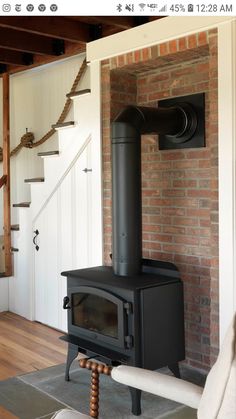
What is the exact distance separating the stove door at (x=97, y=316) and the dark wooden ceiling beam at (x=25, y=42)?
2.25 metres

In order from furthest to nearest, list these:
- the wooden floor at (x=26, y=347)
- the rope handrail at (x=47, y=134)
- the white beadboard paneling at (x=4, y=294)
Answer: the white beadboard paneling at (x=4, y=294) < the rope handrail at (x=47, y=134) < the wooden floor at (x=26, y=347)

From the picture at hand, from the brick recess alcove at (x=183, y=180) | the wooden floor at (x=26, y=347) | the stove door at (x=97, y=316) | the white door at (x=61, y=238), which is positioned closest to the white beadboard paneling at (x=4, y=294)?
the wooden floor at (x=26, y=347)

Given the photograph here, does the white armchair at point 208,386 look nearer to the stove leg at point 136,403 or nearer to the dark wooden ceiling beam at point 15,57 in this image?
the stove leg at point 136,403

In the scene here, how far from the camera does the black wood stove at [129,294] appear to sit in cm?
294

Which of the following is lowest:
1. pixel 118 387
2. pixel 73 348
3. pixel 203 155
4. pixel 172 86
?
pixel 118 387

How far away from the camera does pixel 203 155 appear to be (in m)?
3.42

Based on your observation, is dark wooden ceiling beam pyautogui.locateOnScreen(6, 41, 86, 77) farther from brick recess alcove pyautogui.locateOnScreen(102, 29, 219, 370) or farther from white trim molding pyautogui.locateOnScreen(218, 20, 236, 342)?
white trim molding pyautogui.locateOnScreen(218, 20, 236, 342)

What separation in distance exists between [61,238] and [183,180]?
4.40 ft

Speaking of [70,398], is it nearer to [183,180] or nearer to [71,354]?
[71,354]

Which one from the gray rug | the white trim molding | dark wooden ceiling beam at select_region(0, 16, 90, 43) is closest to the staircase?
dark wooden ceiling beam at select_region(0, 16, 90, 43)

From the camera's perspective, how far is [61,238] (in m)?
4.38

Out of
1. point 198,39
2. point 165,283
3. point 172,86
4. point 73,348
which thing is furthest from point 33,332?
point 198,39
